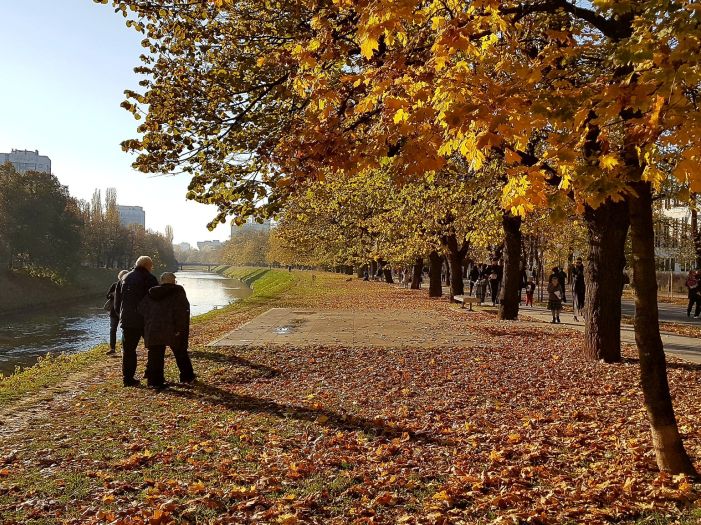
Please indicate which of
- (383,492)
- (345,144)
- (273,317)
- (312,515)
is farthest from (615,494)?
(273,317)

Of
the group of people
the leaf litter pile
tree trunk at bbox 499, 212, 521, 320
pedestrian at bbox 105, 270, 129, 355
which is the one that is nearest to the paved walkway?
tree trunk at bbox 499, 212, 521, 320

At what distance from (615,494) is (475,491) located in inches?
43.1

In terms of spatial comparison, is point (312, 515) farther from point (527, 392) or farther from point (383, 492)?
point (527, 392)

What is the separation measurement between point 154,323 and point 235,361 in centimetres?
236

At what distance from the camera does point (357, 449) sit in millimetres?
5875

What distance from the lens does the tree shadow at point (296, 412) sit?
250 inches

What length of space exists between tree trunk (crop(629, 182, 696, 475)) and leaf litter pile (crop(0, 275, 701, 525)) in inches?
10.7

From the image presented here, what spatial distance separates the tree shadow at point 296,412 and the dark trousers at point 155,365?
31cm

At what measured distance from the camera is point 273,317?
764 inches

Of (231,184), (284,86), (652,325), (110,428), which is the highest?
(284,86)

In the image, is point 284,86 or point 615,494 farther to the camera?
point 284,86

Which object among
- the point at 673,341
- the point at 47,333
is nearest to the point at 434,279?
the point at 673,341

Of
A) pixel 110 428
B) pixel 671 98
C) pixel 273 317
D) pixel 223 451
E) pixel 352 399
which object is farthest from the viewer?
pixel 273 317

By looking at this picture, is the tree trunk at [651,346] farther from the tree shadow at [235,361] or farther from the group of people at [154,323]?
the group of people at [154,323]
